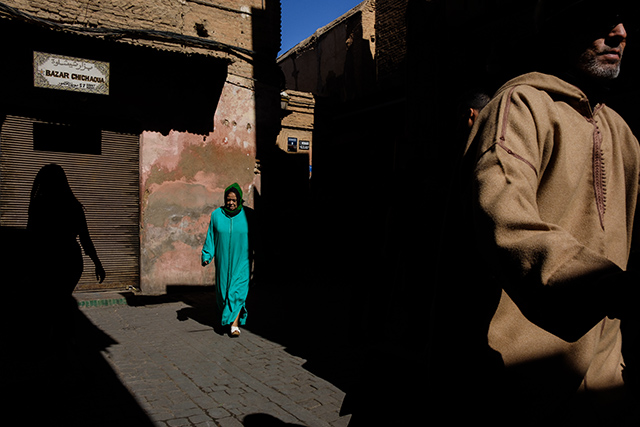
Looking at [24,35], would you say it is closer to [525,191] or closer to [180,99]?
[180,99]

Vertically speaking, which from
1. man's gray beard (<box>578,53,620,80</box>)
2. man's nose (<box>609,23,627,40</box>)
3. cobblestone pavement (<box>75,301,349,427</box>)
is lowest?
cobblestone pavement (<box>75,301,349,427</box>)

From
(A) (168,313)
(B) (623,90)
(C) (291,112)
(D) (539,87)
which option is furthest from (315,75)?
(D) (539,87)

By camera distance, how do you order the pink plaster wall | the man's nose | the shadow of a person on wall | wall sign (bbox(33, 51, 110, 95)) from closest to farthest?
the man's nose → the shadow of a person on wall → wall sign (bbox(33, 51, 110, 95)) → the pink plaster wall

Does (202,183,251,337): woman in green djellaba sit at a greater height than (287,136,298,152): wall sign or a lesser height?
lesser

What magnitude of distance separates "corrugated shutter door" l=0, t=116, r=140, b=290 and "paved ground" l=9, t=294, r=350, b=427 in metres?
3.19

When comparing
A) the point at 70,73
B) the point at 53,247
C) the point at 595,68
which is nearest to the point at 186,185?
the point at 70,73

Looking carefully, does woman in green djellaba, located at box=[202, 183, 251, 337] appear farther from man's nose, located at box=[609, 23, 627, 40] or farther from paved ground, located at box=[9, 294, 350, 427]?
man's nose, located at box=[609, 23, 627, 40]

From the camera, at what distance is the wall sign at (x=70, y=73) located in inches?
347

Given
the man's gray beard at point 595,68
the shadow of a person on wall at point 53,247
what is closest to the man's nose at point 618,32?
the man's gray beard at point 595,68

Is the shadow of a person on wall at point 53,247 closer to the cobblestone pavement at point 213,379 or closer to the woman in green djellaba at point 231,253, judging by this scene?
the cobblestone pavement at point 213,379

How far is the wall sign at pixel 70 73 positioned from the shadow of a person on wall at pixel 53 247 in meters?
4.31

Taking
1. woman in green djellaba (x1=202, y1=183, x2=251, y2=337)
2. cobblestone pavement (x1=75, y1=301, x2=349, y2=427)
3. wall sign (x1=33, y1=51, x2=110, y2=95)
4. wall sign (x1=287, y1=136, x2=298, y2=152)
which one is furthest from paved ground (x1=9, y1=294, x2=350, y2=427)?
wall sign (x1=287, y1=136, x2=298, y2=152)

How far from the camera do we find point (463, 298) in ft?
4.11

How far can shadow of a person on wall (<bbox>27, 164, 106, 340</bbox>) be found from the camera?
530 centimetres
